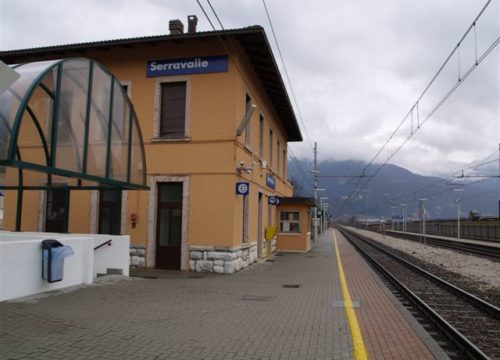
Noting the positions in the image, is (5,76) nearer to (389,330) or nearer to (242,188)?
(389,330)

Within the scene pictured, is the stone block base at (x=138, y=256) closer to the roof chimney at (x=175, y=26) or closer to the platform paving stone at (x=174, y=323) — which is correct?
the platform paving stone at (x=174, y=323)

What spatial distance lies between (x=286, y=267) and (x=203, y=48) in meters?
8.44

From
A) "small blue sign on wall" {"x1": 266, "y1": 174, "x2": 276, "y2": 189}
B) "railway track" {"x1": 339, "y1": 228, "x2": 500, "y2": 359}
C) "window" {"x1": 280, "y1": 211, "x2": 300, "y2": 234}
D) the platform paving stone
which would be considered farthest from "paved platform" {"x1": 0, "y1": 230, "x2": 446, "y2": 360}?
"window" {"x1": 280, "y1": 211, "x2": 300, "y2": 234}

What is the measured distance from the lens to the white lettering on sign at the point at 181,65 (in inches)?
611

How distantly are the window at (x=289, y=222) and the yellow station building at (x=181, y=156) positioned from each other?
30.0 feet

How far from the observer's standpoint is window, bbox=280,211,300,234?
25883 millimetres

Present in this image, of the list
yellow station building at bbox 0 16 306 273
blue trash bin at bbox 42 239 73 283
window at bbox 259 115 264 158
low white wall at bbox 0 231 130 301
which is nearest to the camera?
low white wall at bbox 0 231 130 301

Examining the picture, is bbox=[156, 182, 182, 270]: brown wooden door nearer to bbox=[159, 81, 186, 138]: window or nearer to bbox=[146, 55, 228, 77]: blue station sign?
bbox=[159, 81, 186, 138]: window

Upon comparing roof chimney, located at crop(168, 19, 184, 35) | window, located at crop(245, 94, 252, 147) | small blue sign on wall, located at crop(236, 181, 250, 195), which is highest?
roof chimney, located at crop(168, 19, 184, 35)

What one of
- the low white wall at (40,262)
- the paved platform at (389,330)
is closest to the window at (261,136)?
the low white wall at (40,262)

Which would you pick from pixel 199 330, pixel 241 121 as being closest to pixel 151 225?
pixel 241 121

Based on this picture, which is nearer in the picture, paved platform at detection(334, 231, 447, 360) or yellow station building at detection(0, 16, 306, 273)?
paved platform at detection(334, 231, 447, 360)

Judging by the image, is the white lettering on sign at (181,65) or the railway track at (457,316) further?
the white lettering on sign at (181,65)

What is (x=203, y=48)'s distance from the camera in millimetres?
15477
